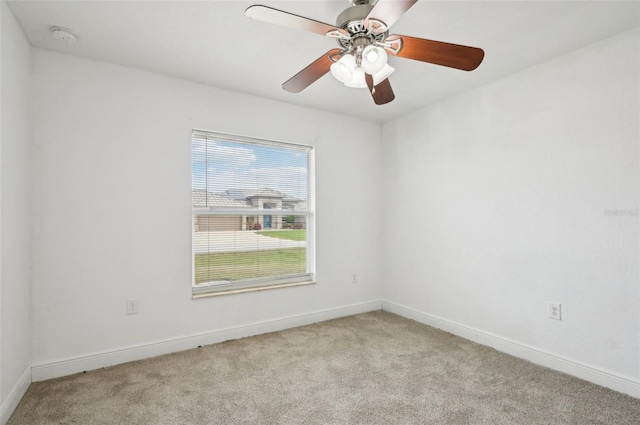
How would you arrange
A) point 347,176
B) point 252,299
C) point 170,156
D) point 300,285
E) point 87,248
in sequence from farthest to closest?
point 347,176 < point 300,285 < point 252,299 < point 170,156 < point 87,248

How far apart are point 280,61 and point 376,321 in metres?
2.69

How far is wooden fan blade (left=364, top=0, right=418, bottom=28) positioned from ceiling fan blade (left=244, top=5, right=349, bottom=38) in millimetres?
186

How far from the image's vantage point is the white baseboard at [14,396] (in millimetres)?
1846

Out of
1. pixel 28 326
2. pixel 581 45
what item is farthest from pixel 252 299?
pixel 581 45

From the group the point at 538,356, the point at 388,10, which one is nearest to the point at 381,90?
the point at 388,10

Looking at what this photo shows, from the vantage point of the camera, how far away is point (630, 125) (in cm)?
216

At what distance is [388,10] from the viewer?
137 cm

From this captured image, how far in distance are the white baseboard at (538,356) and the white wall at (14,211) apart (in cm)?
329

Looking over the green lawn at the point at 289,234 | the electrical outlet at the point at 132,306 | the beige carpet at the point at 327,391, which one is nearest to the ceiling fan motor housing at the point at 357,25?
the beige carpet at the point at 327,391

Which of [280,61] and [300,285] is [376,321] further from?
[280,61]

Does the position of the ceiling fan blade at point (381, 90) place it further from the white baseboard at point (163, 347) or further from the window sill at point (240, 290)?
the white baseboard at point (163, 347)

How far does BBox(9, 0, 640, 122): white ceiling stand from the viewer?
1915mm

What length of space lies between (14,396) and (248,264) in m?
1.82

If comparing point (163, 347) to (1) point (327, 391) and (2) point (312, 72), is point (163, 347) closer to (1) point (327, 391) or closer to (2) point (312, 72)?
(1) point (327, 391)
